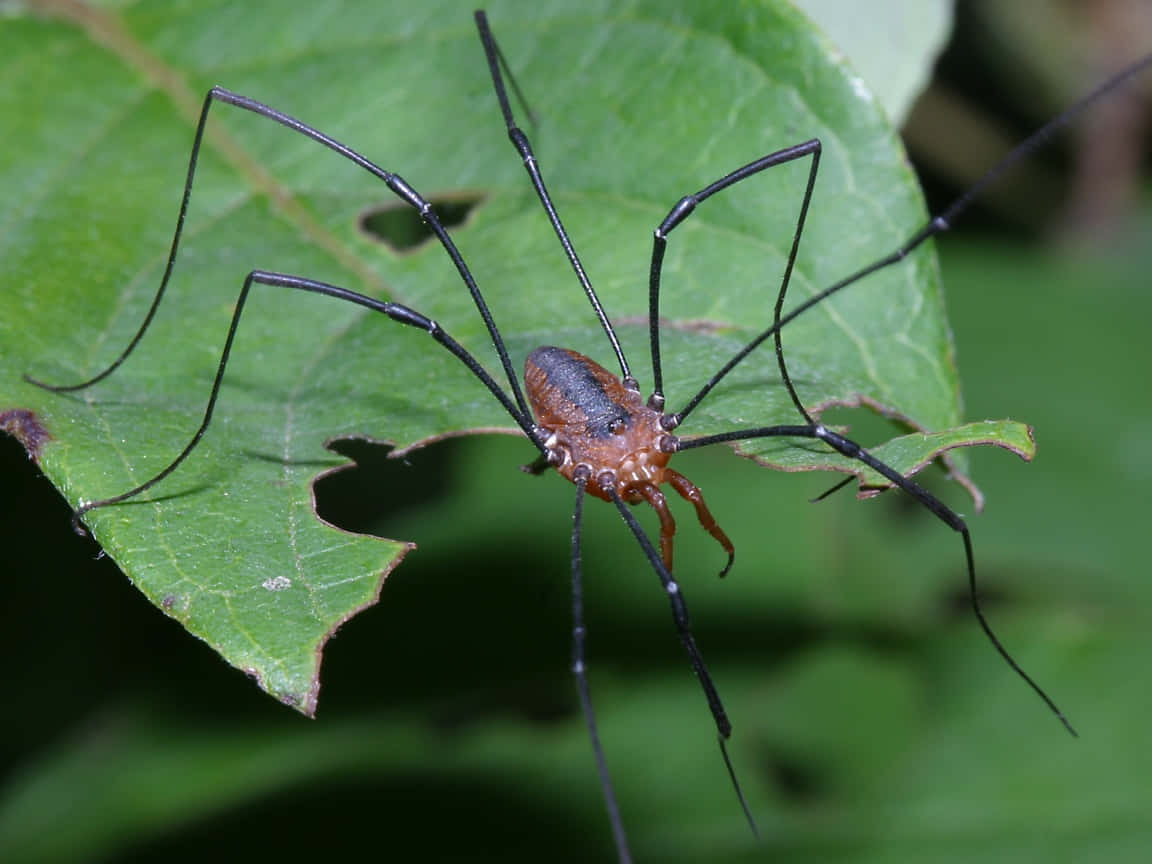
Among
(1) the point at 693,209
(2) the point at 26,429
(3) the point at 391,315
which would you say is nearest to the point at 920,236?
(1) the point at 693,209

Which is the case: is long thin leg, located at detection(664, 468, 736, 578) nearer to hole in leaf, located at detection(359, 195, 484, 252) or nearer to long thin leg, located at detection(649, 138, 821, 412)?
long thin leg, located at detection(649, 138, 821, 412)

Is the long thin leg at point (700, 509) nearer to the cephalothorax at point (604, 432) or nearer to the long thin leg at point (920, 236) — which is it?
the cephalothorax at point (604, 432)

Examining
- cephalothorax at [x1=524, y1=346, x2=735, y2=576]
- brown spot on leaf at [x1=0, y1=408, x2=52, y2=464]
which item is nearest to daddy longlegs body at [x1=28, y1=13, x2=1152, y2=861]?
cephalothorax at [x1=524, y1=346, x2=735, y2=576]

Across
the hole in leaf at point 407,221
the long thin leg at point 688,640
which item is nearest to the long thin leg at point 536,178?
the hole in leaf at point 407,221

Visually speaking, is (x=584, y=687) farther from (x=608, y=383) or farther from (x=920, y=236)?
(x=920, y=236)

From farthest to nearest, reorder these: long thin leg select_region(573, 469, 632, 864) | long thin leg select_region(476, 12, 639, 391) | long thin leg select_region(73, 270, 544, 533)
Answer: long thin leg select_region(476, 12, 639, 391) < long thin leg select_region(73, 270, 544, 533) < long thin leg select_region(573, 469, 632, 864)

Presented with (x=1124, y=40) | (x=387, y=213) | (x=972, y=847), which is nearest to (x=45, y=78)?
(x=387, y=213)
